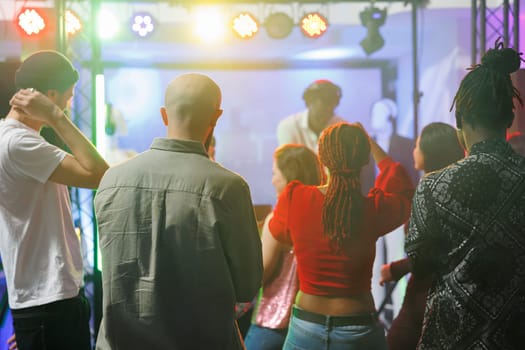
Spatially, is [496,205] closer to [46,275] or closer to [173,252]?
[173,252]

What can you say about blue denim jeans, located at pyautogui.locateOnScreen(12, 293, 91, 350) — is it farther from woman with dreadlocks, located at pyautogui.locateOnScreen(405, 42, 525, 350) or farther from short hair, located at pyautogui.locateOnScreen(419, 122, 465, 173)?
short hair, located at pyautogui.locateOnScreen(419, 122, 465, 173)

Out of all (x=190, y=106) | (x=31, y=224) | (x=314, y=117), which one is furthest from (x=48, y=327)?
(x=314, y=117)

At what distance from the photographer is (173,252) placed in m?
1.62

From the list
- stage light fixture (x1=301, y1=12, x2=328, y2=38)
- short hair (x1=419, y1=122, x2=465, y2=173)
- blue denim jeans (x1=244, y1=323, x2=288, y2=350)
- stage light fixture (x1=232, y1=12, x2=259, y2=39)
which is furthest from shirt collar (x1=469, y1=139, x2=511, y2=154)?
stage light fixture (x1=301, y1=12, x2=328, y2=38)

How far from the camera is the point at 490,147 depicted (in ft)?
5.71

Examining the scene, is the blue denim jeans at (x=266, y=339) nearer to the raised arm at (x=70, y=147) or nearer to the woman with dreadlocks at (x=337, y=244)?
the woman with dreadlocks at (x=337, y=244)

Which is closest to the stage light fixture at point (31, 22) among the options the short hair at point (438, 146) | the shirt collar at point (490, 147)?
the short hair at point (438, 146)

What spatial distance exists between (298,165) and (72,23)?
11.9 feet

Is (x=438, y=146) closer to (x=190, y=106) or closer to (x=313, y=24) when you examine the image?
(x=190, y=106)

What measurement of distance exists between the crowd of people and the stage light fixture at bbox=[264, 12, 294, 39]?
416 centimetres

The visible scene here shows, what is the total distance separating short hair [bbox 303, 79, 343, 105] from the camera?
5.13m

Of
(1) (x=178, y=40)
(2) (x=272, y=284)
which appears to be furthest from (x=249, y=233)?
(1) (x=178, y=40)

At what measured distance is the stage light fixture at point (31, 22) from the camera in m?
4.82

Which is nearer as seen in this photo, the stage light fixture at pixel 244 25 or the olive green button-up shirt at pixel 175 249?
the olive green button-up shirt at pixel 175 249
